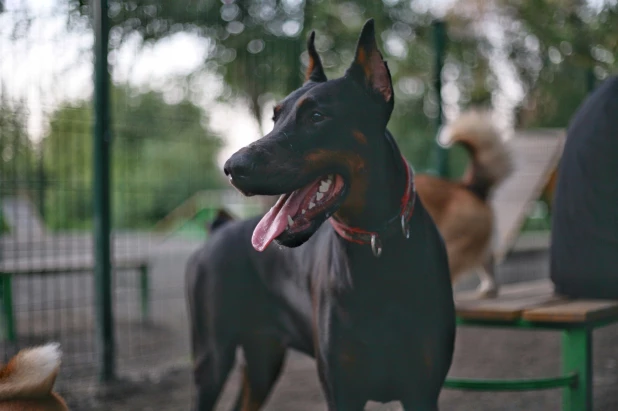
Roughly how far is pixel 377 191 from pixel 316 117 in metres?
0.32

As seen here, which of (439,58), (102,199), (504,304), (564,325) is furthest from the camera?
(439,58)

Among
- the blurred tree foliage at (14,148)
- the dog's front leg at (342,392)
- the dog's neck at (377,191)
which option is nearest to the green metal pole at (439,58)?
the blurred tree foliage at (14,148)

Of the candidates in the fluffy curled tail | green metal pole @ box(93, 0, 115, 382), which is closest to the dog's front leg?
the fluffy curled tail

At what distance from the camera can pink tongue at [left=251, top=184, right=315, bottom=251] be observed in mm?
1945

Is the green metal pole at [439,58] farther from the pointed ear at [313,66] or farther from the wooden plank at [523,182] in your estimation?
the pointed ear at [313,66]

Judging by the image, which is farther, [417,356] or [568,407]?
[568,407]

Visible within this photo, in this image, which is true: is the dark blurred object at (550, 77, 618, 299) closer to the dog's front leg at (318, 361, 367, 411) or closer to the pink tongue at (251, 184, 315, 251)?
the dog's front leg at (318, 361, 367, 411)

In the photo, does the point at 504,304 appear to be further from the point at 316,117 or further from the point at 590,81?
the point at 590,81

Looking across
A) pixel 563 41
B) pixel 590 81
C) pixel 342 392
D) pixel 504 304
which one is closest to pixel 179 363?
pixel 504 304

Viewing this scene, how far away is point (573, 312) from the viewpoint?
2.98 m

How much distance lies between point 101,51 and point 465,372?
158 inches

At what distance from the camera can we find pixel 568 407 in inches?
130

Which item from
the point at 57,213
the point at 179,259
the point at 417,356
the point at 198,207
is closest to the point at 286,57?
the point at 57,213

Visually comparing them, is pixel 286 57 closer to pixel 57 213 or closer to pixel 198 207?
pixel 57 213
